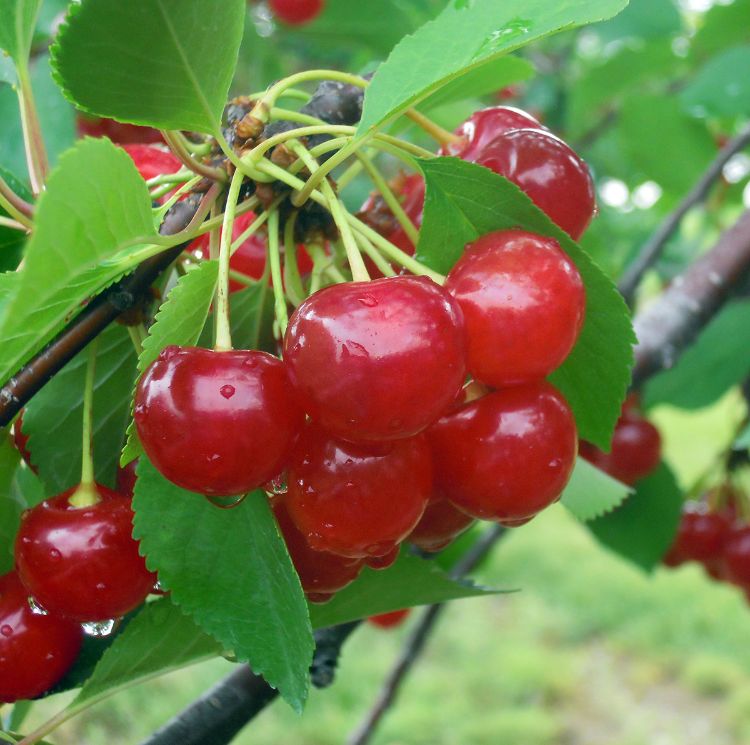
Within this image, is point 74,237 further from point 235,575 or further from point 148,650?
point 148,650

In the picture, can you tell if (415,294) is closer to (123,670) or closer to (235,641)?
(235,641)

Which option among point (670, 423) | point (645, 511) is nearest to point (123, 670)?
point (645, 511)

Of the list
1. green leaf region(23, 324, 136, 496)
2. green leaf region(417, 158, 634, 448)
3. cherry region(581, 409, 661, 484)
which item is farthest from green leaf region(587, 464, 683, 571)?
green leaf region(23, 324, 136, 496)

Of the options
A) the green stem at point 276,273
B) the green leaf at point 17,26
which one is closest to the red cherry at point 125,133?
the green leaf at point 17,26

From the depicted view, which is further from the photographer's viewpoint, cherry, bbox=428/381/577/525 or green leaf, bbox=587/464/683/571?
green leaf, bbox=587/464/683/571

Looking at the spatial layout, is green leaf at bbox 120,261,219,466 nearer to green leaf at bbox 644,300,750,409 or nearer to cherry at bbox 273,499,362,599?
cherry at bbox 273,499,362,599

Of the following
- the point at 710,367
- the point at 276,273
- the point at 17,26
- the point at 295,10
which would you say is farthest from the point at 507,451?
the point at 295,10
